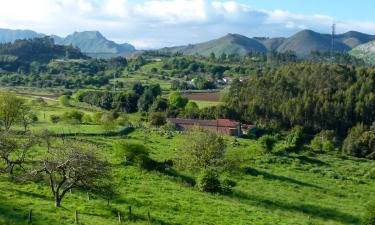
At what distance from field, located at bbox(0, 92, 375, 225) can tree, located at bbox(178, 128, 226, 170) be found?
1210 mm

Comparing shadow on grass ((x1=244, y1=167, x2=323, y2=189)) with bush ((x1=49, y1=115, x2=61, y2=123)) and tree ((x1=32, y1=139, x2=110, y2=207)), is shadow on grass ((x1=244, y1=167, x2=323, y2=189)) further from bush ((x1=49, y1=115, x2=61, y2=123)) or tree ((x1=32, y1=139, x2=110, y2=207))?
bush ((x1=49, y1=115, x2=61, y2=123))

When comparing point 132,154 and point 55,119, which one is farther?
point 55,119

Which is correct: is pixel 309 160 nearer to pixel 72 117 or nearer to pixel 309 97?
pixel 72 117

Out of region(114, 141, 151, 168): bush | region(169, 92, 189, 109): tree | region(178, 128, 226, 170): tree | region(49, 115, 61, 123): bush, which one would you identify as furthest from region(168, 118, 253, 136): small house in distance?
region(178, 128, 226, 170): tree

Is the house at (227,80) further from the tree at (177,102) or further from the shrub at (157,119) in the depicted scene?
the shrub at (157,119)

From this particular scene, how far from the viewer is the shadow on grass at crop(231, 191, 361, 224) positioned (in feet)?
120

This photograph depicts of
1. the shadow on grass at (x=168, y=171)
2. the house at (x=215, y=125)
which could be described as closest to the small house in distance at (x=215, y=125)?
the house at (x=215, y=125)

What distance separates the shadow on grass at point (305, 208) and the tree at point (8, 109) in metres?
31.6

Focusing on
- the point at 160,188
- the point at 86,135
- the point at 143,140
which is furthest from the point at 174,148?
the point at 160,188

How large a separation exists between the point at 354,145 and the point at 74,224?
68301 mm

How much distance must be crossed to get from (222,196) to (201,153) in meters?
7.72

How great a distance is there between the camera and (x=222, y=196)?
39562 mm

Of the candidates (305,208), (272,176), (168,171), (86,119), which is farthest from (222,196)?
(86,119)

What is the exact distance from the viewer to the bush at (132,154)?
46.9 metres
